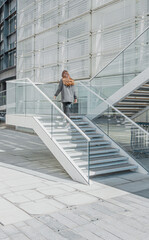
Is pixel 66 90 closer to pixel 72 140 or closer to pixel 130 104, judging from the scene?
pixel 72 140

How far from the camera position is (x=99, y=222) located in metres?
4.75

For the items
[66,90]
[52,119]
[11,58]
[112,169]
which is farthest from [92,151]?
[11,58]

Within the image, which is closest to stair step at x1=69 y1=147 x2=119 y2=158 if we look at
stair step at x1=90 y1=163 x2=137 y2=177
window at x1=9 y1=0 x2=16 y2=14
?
stair step at x1=90 y1=163 x2=137 y2=177

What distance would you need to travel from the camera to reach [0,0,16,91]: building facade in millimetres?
28078

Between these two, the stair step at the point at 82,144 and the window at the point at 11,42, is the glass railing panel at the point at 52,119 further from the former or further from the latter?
the window at the point at 11,42

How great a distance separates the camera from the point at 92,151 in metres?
8.84

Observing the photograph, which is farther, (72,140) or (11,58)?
(11,58)

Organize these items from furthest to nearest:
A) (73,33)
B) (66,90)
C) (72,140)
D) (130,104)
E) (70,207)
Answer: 1. (73,33)
2. (130,104)
3. (66,90)
4. (72,140)
5. (70,207)

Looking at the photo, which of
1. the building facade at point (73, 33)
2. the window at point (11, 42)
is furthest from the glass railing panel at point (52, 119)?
the window at point (11, 42)

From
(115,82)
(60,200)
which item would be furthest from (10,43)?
(60,200)

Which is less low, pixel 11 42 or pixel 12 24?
pixel 12 24

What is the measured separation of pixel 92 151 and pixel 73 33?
1192 centimetres

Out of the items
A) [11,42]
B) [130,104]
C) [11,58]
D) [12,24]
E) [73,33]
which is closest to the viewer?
[130,104]

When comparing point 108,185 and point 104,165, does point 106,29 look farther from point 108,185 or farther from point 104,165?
point 108,185
